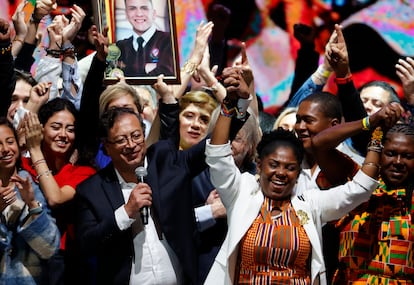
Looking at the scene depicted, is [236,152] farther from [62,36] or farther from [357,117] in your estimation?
[62,36]

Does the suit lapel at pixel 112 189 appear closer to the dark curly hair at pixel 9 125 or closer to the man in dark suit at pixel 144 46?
the dark curly hair at pixel 9 125

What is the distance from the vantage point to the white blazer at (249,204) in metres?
4.39

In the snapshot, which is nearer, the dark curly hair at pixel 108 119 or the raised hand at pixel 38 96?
the dark curly hair at pixel 108 119

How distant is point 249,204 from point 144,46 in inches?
56.1

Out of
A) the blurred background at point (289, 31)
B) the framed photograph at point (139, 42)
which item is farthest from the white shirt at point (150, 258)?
the blurred background at point (289, 31)

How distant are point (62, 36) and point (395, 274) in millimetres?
2495

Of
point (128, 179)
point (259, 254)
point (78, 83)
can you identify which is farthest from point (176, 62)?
point (259, 254)

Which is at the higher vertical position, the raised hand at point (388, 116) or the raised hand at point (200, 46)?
the raised hand at point (200, 46)

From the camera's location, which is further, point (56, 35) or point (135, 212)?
point (56, 35)

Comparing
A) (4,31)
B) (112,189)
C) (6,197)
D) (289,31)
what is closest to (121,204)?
(112,189)

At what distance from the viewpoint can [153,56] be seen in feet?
17.8

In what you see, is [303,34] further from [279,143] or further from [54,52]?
[279,143]

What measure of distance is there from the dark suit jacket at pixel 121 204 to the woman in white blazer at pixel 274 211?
0.76 feet

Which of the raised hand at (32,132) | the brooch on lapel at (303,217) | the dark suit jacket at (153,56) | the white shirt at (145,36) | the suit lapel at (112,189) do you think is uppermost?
the white shirt at (145,36)
